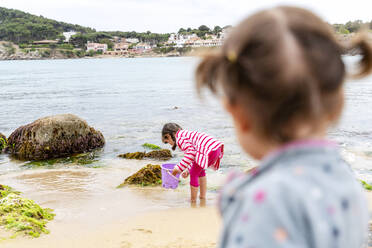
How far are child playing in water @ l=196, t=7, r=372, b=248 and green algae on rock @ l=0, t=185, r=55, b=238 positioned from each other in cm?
453

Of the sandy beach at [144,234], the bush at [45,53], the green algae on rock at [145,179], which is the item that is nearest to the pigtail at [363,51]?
the sandy beach at [144,234]

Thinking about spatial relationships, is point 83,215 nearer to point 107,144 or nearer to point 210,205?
point 210,205

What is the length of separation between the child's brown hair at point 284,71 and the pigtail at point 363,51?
0.12 meters

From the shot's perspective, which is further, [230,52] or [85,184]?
[85,184]

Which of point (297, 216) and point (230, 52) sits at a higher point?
point (230, 52)

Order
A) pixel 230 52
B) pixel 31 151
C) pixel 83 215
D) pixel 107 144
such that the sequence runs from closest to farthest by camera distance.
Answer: pixel 230 52 < pixel 83 215 < pixel 31 151 < pixel 107 144

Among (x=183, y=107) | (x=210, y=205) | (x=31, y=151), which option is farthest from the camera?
(x=183, y=107)

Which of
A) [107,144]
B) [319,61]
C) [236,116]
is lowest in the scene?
[107,144]

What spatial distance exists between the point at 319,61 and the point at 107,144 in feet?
37.6

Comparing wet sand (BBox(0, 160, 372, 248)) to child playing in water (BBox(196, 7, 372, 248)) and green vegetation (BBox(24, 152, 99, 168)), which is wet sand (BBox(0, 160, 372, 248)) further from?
child playing in water (BBox(196, 7, 372, 248))

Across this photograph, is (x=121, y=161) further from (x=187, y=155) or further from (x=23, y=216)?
(x=23, y=216)

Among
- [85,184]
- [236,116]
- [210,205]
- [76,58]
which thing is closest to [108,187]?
Result: [85,184]

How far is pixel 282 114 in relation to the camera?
1.09 meters

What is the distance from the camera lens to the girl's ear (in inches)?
45.7
